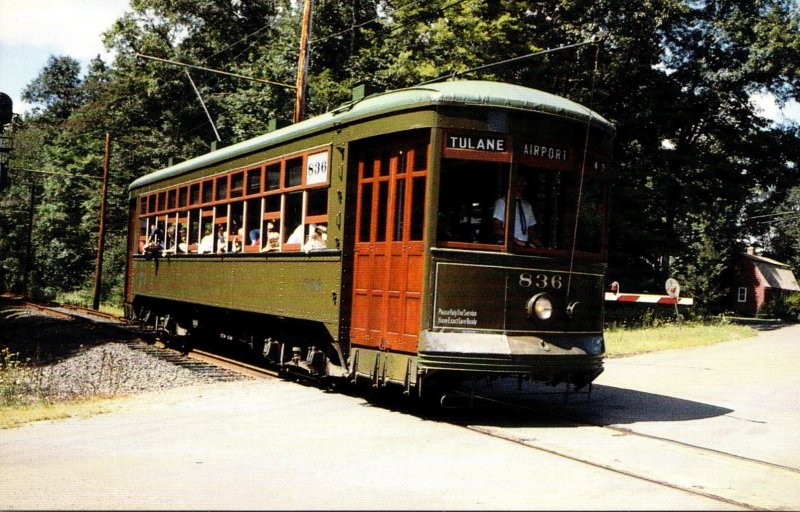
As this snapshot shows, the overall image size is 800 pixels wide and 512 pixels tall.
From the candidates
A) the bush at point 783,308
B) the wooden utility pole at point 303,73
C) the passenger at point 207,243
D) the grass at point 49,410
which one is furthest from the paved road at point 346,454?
the bush at point 783,308

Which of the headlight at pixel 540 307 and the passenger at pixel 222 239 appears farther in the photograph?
the passenger at pixel 222 239

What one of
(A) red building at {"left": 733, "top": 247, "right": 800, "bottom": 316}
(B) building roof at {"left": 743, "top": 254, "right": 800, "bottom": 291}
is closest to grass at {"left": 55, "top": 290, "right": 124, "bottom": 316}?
(A) red building at {"left": 733, "top": 247, "right": 800, "bottom": 316}

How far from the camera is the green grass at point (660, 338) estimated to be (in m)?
17.1

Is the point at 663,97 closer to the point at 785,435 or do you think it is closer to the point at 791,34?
the point at 791,34

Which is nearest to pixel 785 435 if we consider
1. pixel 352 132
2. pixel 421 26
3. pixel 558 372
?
pixel 558 372

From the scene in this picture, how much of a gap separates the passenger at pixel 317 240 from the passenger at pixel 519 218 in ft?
7.49

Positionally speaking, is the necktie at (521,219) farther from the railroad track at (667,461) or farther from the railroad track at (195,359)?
the railroad track at (195,359)

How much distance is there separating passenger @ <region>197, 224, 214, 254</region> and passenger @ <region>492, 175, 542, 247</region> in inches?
245

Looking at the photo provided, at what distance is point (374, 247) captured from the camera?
30.3ft

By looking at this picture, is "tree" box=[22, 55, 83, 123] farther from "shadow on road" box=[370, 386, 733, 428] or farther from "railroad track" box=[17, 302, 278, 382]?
"shadow on road" box=[370, 386, 733, 428]

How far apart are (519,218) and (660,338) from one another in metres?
12.3

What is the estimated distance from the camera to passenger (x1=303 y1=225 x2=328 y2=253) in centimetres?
1002

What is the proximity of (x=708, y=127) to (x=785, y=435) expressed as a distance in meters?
25.9

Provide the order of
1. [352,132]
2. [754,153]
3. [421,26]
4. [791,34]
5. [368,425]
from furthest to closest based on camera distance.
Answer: [754,153]
[791,34]
[421,26]
[352,132]
[368,425]
